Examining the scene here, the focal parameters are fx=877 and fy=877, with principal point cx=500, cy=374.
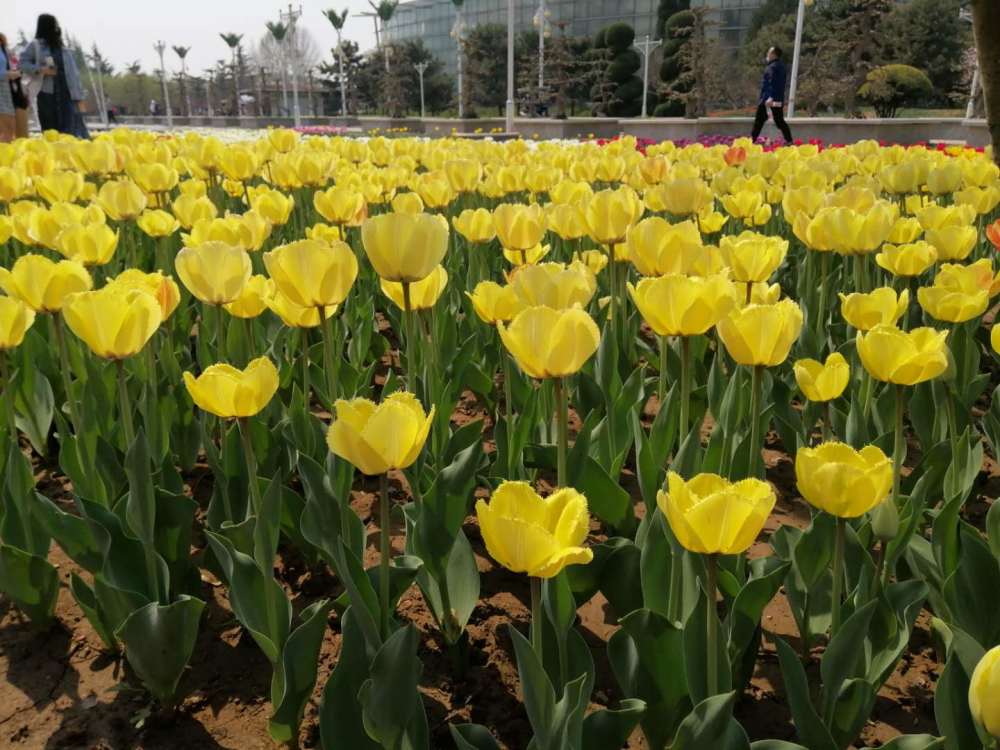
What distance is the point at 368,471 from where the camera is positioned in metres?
1.22

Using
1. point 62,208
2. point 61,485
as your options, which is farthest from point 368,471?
point 62,208

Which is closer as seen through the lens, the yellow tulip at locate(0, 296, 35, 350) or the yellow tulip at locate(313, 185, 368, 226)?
the yellow tulip at locate(0, 296, 35, 350)

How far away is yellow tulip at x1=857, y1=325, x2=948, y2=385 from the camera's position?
1.57m

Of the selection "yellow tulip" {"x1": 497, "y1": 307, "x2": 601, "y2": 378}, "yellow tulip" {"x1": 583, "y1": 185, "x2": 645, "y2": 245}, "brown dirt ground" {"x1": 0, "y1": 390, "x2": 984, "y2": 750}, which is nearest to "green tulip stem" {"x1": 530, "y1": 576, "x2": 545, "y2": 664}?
"yellow tulip" {"x1": 497, "y1": 307, "x2": 601, "y2": 378}

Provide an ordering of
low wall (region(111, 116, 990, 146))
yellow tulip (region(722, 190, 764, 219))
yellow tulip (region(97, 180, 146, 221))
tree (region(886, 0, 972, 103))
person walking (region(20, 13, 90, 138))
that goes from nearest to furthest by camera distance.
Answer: yellow tulip (region(97, 180, 146, 221)) → yellow tulip (region(722, 190, 764, 219)) → person walking (region(20, 13, 90, 138)) → low wall (region(111, 116, 990, 146)) → tree (region(886, 0, 972, 103))

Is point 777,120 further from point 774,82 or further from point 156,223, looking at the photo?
point 156,223

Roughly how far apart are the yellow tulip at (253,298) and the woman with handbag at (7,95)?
7.38 metres

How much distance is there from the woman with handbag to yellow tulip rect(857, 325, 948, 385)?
8682mm

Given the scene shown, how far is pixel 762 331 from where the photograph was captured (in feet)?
4.98

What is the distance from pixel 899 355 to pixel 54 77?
9.74 metres

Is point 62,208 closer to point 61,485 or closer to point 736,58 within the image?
point 61,485

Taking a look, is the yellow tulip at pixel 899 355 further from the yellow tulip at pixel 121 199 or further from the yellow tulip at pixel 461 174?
the yellow tulip at pixel 121 199

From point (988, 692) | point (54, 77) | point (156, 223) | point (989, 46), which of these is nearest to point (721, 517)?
point (988, 692)

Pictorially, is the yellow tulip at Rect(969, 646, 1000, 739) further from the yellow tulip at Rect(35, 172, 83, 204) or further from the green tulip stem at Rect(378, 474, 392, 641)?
the yellow tulip at Rect(35, 172, 83, 204)
